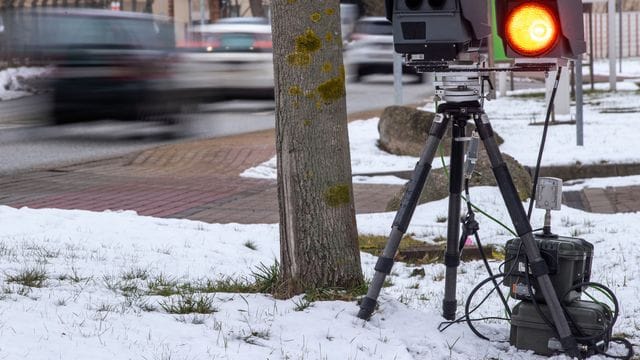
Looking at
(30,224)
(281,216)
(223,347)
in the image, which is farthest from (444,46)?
(30,224)

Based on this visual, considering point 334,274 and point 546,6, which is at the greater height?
point 546,6

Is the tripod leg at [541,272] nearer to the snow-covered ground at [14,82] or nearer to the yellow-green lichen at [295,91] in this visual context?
the yellow-green lichen at [295,91]

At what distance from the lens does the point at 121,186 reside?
10.9m

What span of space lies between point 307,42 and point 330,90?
0.78 ft

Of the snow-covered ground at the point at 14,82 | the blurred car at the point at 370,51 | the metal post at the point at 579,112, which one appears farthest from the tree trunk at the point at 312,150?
the blurred car at the point at 370,51

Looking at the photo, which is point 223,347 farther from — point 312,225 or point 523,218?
point 523,218

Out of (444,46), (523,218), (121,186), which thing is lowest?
(121,186)

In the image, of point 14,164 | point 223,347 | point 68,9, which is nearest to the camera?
point 223,347

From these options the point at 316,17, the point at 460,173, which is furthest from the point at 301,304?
the point at 316,17

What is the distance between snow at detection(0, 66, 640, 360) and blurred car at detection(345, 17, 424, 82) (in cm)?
2295

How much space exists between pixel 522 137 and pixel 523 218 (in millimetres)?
9631

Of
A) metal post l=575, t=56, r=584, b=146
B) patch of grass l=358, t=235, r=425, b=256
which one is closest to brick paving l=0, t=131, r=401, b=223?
patch of grass l=358, t=235, r=425, b=256

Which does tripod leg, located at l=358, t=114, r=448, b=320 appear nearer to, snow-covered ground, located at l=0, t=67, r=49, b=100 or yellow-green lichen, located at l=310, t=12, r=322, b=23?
yellow-green lichen, located at l=310, t=12, r=322, b=23

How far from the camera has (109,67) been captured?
55.9ft
